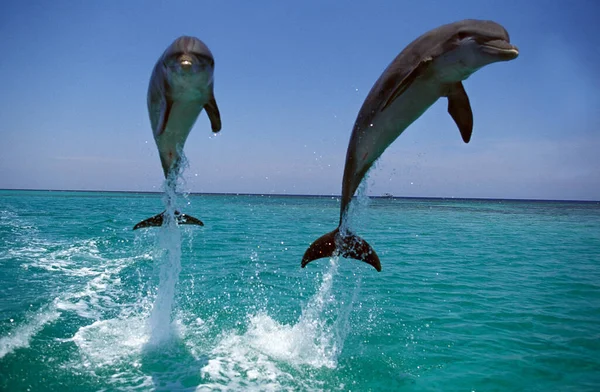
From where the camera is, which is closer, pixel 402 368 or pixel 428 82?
pixel 428 82

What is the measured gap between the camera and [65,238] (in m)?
17.2

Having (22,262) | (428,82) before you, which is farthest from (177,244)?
(22,262)

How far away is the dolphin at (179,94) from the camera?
4039mm

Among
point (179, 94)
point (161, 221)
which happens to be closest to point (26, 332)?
point (161, 221)

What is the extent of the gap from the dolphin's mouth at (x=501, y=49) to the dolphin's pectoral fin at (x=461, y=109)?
0.65 meters

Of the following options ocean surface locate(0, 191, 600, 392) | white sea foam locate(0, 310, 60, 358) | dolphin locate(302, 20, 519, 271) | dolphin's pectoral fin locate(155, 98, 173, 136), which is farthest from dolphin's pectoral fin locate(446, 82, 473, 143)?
white sea foam locate(0, 310, 60, 358)

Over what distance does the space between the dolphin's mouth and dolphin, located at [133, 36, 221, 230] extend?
267 cm

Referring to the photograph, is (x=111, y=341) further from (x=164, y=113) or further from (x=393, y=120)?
(x=393, y=120)

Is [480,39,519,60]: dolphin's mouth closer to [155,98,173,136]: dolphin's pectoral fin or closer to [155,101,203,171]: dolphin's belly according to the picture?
[155,101,203,171]: dolphin's belly

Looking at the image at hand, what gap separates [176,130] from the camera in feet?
16.9

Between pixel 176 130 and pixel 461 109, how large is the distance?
3466mm

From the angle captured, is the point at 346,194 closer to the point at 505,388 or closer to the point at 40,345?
the point at 505,388

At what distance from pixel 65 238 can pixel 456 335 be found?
16055 mm

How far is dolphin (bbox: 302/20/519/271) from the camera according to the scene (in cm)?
404
